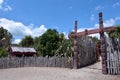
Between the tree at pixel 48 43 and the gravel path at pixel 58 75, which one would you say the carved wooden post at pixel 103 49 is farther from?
the tree at pixel 48 43

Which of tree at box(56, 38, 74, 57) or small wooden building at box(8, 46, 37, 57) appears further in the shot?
small wooden building at box(8, 46, 37, 57)

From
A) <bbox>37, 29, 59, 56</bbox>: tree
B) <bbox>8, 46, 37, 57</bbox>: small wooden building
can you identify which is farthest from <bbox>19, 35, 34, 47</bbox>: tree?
<bbox>37, 29, 59, 56</bbox>: tree

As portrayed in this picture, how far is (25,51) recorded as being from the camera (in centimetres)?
3316

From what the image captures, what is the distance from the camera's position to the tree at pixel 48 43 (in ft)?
97.6

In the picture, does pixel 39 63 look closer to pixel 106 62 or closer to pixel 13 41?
pixel 106 62

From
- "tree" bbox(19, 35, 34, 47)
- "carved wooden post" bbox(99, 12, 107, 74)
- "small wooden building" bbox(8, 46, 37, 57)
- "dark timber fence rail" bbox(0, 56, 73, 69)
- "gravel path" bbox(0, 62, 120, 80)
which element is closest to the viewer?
"gravel path" bbox(0, 62, 120, 80)

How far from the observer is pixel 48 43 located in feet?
98.0

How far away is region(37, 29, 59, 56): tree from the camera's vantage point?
29.7m

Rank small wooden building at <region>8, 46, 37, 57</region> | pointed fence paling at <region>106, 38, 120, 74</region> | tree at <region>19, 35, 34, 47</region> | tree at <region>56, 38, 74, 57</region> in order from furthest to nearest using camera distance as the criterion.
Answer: tree at <region>19, 35, 34, 47</region>, small wooden building at <region>8, 46, 37, 57</region>, tree at <region>56, 38, 74, 57</region>, pointed fence paling at <region>106, 38, 120, 74</region>

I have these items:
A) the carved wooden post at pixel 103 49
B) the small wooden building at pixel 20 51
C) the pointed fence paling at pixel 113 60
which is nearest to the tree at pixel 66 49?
the carved wooden post at pixel 103 49

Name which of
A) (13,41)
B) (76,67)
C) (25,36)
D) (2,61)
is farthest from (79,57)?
(13,41)

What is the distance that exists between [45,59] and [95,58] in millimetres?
6114

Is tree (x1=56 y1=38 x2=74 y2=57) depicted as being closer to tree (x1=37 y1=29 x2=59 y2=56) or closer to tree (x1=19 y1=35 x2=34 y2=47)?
tree (x1=37 y1=29 x2=59 y2=56)

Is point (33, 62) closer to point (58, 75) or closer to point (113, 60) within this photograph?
point (58, 75)
